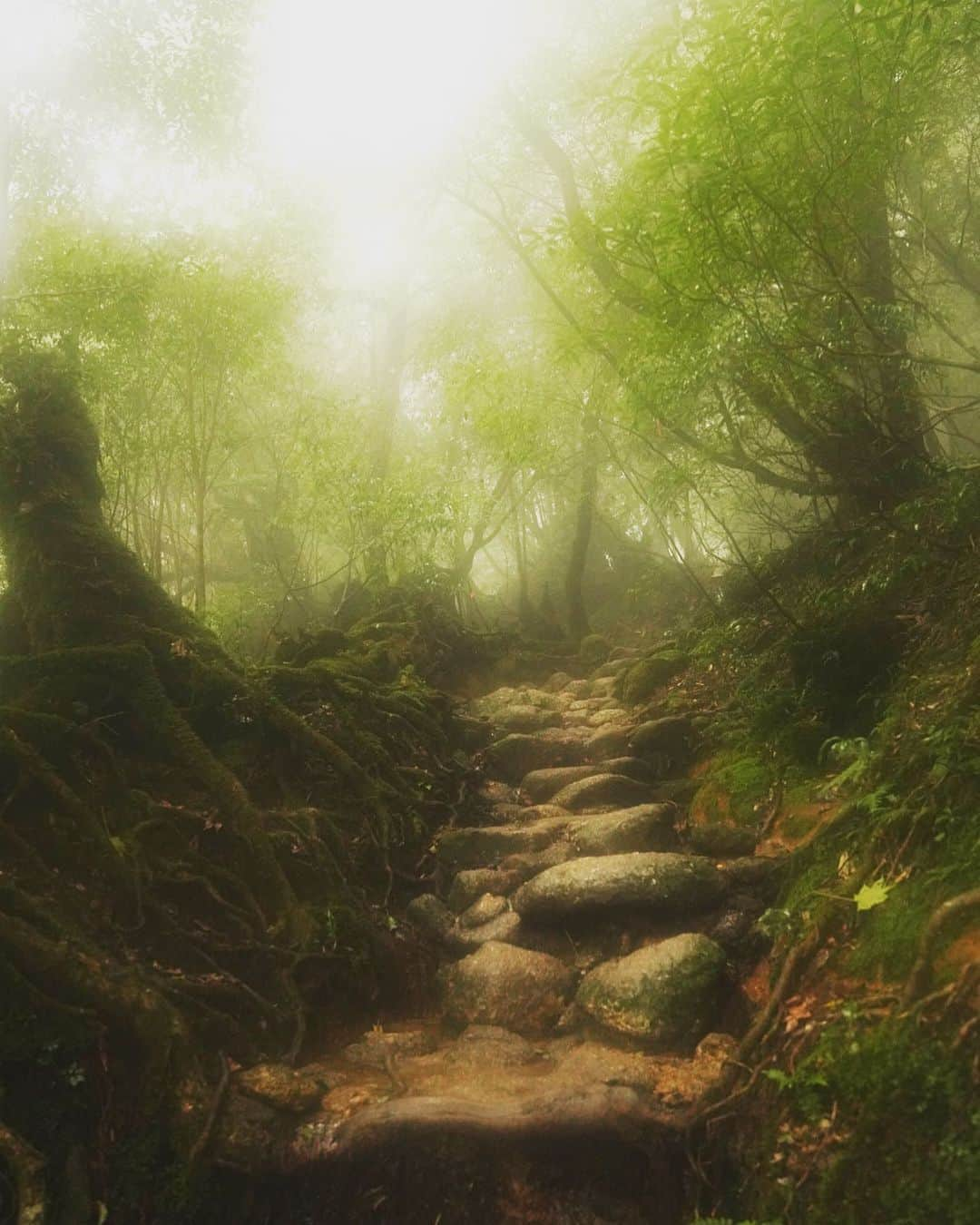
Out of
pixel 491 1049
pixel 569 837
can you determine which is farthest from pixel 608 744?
pixel 491 1049

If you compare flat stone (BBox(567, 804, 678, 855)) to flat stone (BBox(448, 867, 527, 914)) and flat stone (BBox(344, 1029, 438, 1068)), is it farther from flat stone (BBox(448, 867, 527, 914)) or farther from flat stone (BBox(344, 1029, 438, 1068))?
flat stone (BBox(344, 1029, 438, 1068))

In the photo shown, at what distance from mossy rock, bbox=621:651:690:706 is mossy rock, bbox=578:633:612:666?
473 centimetres

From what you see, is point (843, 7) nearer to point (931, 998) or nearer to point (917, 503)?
point (917, 503)

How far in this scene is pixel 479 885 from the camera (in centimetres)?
641

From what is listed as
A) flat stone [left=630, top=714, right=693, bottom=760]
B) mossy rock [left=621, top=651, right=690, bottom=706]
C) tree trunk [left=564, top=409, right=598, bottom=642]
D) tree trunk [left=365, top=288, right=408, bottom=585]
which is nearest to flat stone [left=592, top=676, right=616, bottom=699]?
mossy rock [left=621, top=651, right=690, bottom=706]

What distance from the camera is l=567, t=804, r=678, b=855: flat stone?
6.50 meters

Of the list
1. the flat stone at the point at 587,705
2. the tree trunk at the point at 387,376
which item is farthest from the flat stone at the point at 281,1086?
the tree trunk at the point at 387,376

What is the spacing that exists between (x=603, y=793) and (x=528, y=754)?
1.92 m

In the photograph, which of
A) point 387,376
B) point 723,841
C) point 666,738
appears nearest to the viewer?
point 723,841

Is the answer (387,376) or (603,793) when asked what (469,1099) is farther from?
(387,376)

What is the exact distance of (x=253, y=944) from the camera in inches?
Answer: 187

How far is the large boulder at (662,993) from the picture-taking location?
4.26 metres

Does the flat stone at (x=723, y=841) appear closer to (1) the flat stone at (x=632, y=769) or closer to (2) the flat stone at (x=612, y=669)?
(1) the flat stone at (x=632, y=769)

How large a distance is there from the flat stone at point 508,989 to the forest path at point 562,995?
0.4 inches
